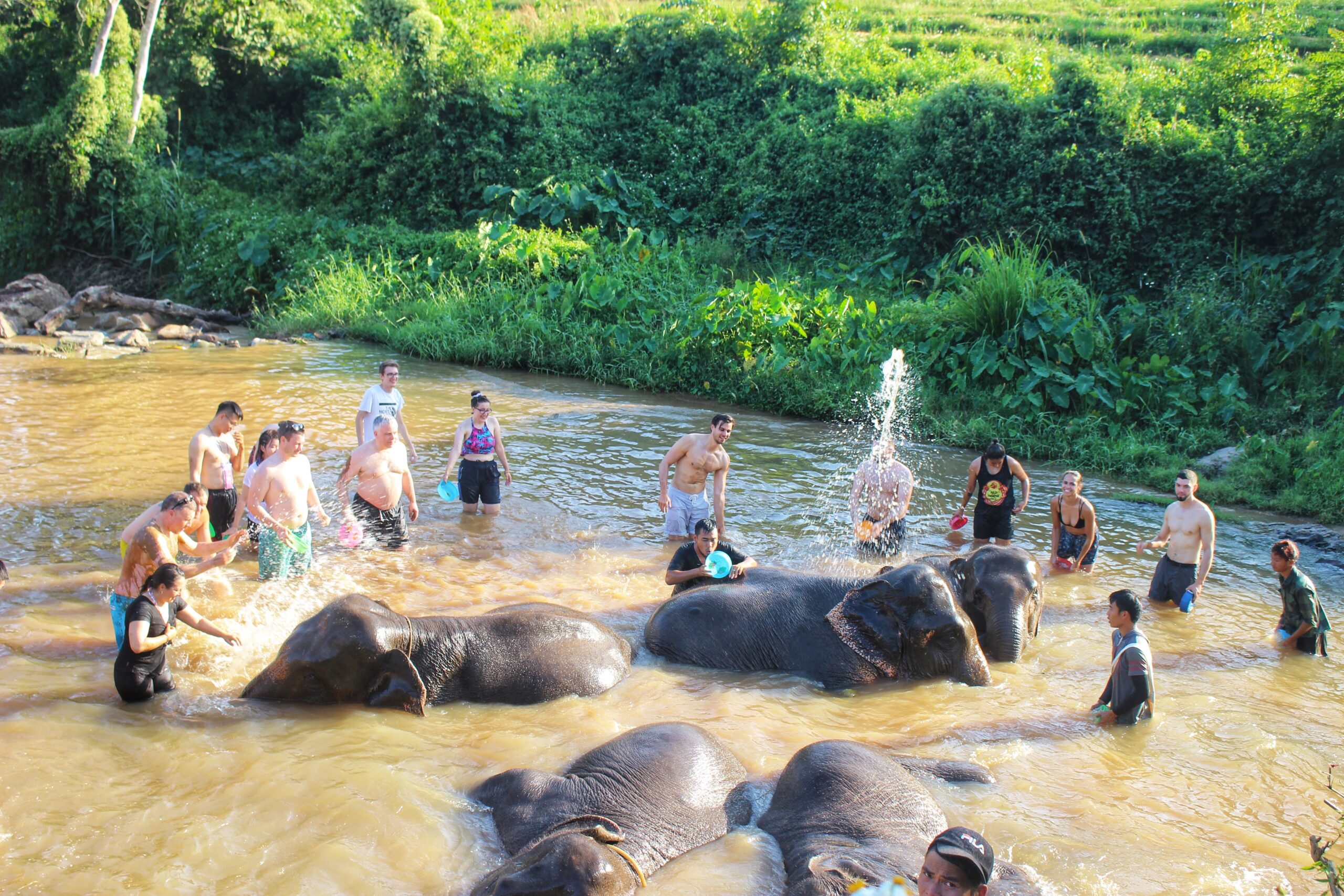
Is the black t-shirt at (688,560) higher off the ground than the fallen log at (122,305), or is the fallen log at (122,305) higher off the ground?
the fallen log at (122,305)

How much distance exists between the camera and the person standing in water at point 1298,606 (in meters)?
7.89

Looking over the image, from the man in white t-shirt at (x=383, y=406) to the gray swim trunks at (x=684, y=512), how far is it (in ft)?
8.42

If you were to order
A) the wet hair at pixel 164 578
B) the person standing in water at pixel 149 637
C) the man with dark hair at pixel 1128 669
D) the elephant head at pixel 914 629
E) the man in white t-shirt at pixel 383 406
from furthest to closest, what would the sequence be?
the man in white t-shirt at pixel 383 406
the elephant head at pixel 914 629
the man with dark hair at pixel 1128 669
the wet hair at pixel 164 578
the person standing in water at pixel 149 637

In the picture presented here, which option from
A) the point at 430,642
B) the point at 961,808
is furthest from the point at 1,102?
the point at 961,808

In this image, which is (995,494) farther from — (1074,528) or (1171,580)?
(1171,580)

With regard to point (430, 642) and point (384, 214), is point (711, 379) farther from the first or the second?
point (384, 214)

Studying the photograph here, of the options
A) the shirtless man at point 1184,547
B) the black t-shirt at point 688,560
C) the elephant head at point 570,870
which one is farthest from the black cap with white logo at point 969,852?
the shirtless man at point 1184,547

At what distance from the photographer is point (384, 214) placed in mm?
26594

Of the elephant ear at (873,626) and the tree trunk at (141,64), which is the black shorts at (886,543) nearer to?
the elephant ear at (873,626)

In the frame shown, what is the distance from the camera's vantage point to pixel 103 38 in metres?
26.1

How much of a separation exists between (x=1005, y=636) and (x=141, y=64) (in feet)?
90.4

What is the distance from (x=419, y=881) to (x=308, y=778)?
43.9 inches

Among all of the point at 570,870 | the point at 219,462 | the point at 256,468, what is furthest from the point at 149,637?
the point at 570,870

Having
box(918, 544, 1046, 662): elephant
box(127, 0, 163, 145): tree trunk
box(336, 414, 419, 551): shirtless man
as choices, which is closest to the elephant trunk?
box(918, 544, 1046, 662): elephant
